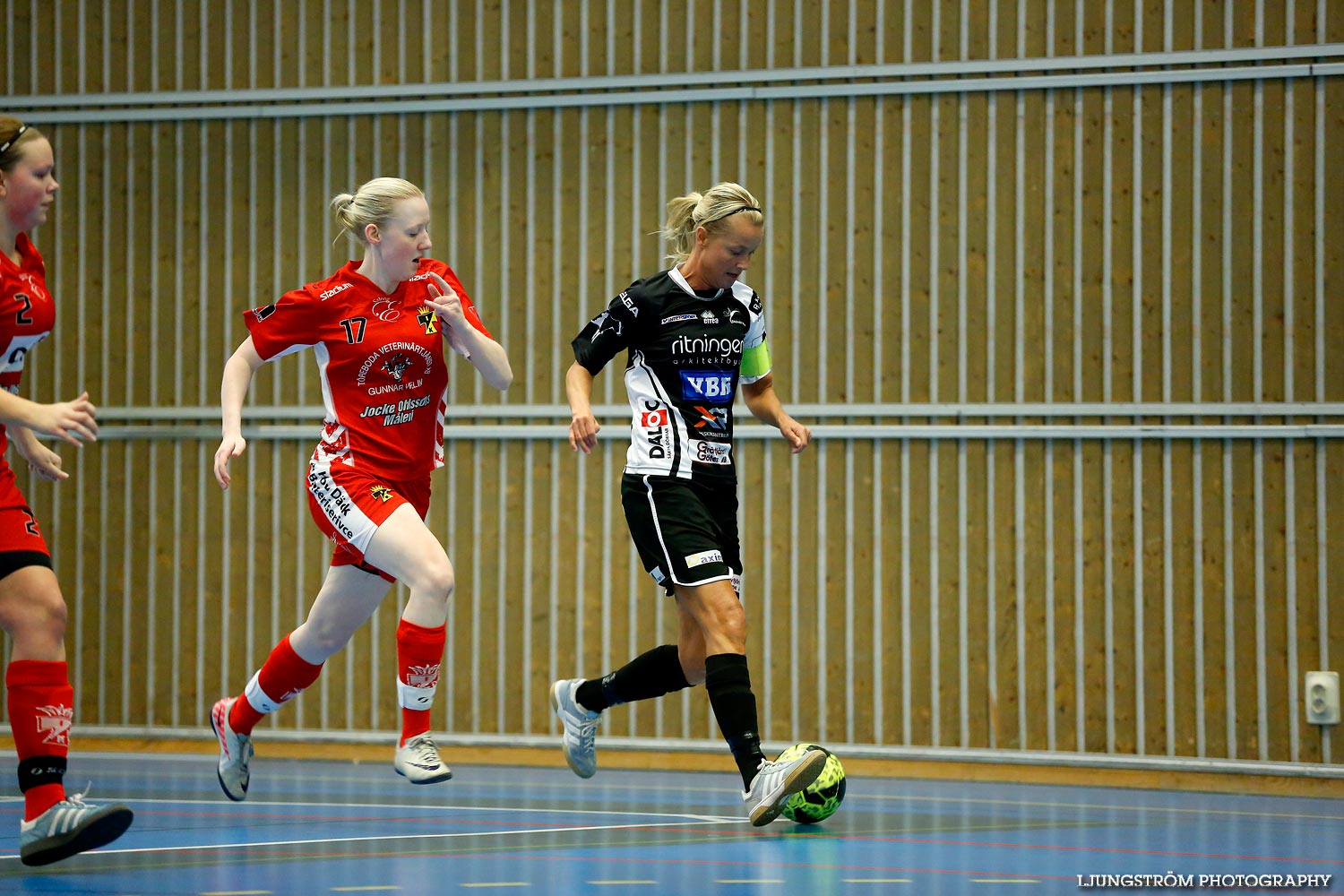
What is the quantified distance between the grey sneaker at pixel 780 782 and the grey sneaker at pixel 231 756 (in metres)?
1.78

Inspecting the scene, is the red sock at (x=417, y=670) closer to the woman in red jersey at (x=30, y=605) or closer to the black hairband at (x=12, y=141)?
the woman in red jersey at (x=30, y=605)

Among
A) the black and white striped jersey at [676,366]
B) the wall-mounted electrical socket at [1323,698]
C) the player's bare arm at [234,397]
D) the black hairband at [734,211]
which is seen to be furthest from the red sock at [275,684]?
the wall-mounted electrical socket at [1323,698]

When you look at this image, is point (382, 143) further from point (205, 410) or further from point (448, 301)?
point (448, 301)

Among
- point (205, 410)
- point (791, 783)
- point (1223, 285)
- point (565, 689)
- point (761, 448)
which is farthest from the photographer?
point (205, 410)

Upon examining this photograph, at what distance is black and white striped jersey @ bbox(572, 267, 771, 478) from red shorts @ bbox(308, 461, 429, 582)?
2.48 ft

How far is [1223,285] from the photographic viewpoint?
267 inches

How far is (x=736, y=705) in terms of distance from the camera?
4.35 m

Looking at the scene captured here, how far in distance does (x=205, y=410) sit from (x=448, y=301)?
3.84 meters

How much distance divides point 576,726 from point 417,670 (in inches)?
41.1

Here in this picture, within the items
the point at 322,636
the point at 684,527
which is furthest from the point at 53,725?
the point at 684,527

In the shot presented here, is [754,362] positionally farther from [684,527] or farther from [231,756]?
[231,756]

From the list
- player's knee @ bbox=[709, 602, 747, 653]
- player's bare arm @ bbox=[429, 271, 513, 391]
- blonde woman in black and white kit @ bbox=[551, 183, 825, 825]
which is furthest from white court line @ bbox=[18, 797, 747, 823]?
player's bare arm @ bbox=[429, 271, 513, 391]

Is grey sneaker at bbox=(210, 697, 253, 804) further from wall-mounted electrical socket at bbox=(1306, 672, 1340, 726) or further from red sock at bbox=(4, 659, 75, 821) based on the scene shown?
wall-mounted electrical socket at bbox=(1306, 672, 1340, 726)

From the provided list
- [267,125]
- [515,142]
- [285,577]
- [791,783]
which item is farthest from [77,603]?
[791,783]
